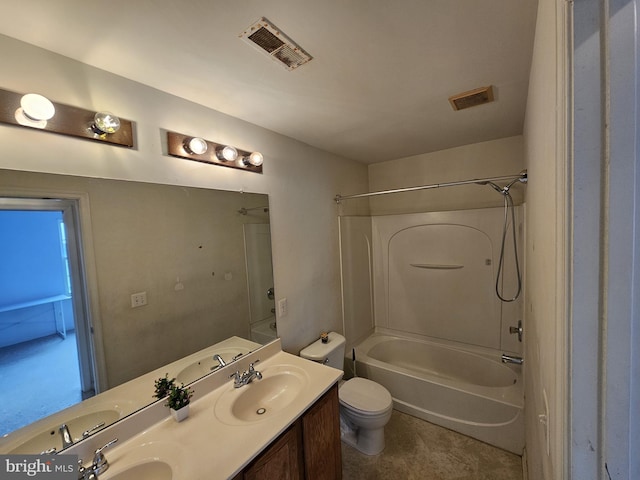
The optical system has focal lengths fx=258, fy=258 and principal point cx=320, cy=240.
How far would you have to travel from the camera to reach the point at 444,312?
9.58 feet

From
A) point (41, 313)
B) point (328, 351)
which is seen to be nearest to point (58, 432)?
point (41, 313)

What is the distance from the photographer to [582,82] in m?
Answer: 0.47

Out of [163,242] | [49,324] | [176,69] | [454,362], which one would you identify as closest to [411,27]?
[176,69]

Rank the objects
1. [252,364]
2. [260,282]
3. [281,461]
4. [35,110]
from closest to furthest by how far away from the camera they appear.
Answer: [35,110]
[281,461]
[252,364]
[260,282]

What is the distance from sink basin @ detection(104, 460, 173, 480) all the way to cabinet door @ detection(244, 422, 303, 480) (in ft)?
1.07

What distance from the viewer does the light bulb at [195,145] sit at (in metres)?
1.49

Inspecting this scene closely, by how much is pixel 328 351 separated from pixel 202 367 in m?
1.07

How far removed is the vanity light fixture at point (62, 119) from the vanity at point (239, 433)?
1.30 meters

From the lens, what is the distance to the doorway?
98 centimetres

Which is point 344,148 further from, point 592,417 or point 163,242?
point 592,417

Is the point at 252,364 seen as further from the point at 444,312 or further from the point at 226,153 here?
the point at 444,312

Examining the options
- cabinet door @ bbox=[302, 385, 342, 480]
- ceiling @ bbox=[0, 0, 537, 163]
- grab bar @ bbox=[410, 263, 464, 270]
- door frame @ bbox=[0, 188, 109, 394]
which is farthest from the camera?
grab bar @ bbox=[410, 263, 464, 270]

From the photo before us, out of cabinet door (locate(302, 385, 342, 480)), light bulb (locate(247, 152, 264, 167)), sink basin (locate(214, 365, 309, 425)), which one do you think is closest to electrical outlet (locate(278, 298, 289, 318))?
sink basin (locate(214, 365, 309, 425))

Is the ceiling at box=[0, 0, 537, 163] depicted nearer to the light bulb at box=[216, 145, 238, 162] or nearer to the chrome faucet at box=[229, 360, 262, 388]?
the light bulb at box=[216, 145, 238, 162]
